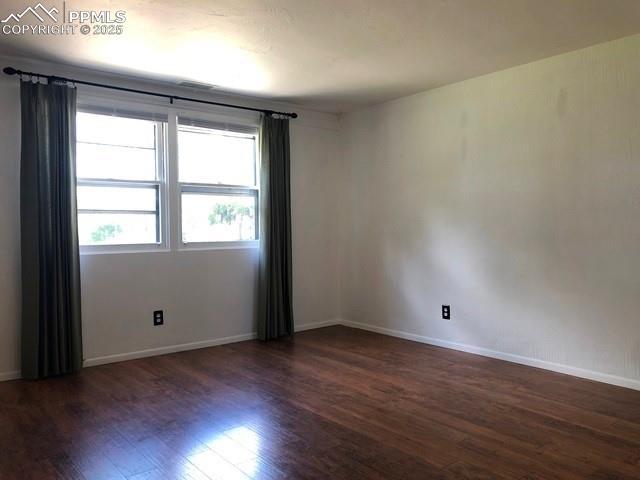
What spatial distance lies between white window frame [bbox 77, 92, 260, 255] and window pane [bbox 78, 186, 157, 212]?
75mm

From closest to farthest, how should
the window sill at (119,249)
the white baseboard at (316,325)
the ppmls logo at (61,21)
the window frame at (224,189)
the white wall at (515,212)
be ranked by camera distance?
the ppmls logo at (61,21)
the white wall at (515,212)
the window sill at (119,249)
the window frame at (224,189)
the white baseboard at (316,325)

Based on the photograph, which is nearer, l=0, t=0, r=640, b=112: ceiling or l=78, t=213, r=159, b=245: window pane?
l=0, t=0, r=640, b=112: ceiling

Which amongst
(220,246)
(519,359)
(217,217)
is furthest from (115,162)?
(519,359)

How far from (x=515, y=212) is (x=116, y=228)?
330 cm

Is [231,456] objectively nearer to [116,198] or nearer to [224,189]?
[116,198]

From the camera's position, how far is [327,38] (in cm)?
327

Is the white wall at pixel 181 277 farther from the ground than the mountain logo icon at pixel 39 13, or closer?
closer

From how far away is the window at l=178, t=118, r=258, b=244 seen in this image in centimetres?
459

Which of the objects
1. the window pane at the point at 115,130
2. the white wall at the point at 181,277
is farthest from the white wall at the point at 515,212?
the window pane at the point at 115,130

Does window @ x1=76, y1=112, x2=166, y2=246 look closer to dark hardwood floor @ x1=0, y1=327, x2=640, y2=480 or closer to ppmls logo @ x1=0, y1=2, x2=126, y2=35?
ppmls logo @ x1=0, y1=2, x2=126, y2=35

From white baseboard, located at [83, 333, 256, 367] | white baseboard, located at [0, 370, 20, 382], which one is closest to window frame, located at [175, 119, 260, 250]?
white baseboard, located at [83, 333, 256, 367]

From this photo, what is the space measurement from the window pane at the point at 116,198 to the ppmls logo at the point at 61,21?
1.28 meters

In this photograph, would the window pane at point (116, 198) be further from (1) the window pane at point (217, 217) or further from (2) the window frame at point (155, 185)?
(1) the window pane at point (217, 217)

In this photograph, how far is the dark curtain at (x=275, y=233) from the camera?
193 inches
